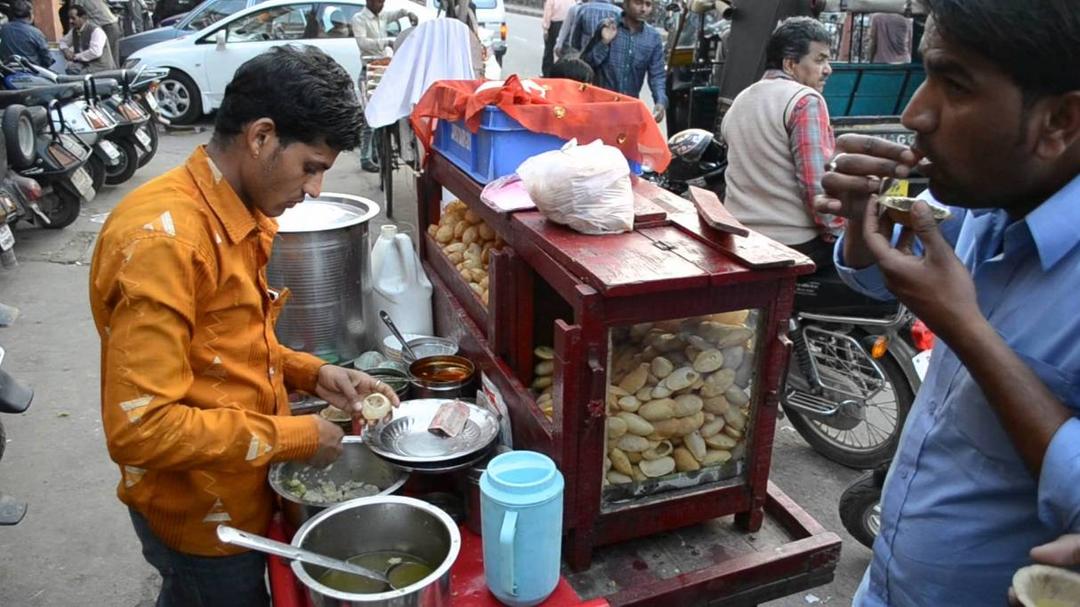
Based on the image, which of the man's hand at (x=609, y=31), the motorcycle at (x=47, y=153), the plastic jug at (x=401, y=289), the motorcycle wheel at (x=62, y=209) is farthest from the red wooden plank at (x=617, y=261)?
the motorcycle wheel at (x=62, y=209)

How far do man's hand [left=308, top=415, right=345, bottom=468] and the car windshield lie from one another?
1175 cm

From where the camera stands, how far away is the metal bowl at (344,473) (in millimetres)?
1764

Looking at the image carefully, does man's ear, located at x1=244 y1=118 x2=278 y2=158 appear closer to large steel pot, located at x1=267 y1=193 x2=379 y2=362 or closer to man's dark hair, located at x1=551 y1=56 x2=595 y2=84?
large steel pot, located at x1=267 y1=193 x2=379 y2=362

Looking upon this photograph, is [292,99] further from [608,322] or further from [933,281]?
[933,281]

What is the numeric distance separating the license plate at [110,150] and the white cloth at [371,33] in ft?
8.69

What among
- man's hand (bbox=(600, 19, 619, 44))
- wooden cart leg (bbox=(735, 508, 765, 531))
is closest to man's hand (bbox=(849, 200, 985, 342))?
wooden cart leg (bbox=(735, 508, 765, 531))

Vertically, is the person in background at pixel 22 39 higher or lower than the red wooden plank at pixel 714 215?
lower

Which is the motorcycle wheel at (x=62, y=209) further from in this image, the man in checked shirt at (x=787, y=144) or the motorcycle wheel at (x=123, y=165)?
the man in checked shirt at (x=787, y=144)

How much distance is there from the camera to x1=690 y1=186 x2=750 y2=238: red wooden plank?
1.68 meters

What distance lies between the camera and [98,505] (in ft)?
10.8

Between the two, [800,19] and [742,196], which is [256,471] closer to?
[742,196]

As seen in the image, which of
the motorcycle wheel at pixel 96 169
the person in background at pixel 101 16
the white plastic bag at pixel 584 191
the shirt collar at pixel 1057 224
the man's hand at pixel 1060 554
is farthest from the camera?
the person in background at pixel 101 16

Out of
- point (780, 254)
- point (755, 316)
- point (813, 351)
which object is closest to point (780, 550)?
point (755, 316)

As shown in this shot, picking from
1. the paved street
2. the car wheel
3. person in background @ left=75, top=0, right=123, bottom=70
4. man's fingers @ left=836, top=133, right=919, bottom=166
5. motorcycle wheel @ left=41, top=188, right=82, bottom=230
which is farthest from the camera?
person in background @ left=75, top=0, right=123, bottom=70
